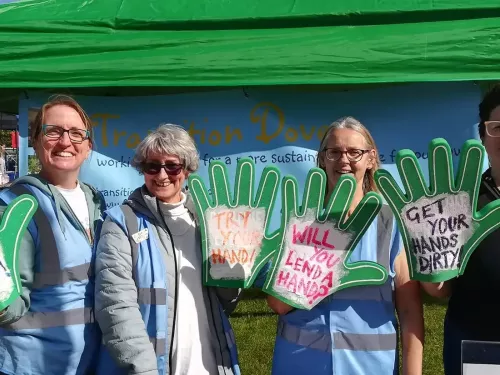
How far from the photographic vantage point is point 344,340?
1374 millimetres

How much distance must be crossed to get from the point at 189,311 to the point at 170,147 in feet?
1.38

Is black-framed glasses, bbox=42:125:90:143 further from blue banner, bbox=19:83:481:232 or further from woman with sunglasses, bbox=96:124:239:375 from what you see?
blue banner, bbox=19:83:481:232

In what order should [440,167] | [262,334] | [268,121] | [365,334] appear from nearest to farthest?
[440,167]
[365,334]
[268,121]
[262,334]

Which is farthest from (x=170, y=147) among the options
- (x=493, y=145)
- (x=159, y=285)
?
(x=493, y=145)

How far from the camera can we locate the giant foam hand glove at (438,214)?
1.28 meters

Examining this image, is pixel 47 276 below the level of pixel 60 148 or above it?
below

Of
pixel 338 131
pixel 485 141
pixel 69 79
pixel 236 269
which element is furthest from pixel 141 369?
pixel 69 79

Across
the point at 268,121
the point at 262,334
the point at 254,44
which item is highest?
the point at 254,44

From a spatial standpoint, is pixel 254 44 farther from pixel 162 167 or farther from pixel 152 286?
pixel 152 286

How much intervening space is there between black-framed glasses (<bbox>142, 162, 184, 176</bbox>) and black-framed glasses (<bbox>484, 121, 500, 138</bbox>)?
2.51ft

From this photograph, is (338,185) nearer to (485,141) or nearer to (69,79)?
(485,141)

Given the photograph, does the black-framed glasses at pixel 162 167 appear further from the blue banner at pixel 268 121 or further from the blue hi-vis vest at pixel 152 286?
the blue banner at pixel 268 121

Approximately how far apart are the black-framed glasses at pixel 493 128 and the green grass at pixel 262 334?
1.94 m

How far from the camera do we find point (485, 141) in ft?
4.43
